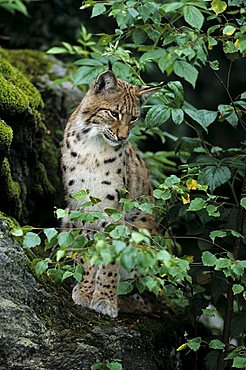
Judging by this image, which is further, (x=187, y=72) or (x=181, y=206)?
(x=181, y=206)

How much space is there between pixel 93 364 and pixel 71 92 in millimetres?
3331

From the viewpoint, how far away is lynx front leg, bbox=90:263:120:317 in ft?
15.2

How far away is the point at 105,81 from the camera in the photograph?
4723mm

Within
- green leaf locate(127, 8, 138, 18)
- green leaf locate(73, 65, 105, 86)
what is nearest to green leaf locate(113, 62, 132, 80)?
green leaf locate(73, 65, 105, 86)

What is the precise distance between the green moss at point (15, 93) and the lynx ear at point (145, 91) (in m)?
0.80

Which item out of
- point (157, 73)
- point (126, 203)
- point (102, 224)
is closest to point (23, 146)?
point (102, 224)

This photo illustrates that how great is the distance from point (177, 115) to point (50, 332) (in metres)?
1.39

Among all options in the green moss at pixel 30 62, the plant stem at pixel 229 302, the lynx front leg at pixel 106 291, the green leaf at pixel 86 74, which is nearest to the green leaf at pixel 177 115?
the plant stem at pixel 229 302

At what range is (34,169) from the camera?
5.47 m

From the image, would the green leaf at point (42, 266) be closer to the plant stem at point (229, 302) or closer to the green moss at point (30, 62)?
the plant stem at point (229, 302)

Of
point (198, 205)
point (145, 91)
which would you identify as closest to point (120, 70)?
point (145, 91)

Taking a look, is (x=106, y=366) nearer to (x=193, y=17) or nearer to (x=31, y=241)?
(x=31, y=241)

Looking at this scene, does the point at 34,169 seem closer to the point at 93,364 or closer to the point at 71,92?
the point at 71,92

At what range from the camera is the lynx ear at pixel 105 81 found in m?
4.64
